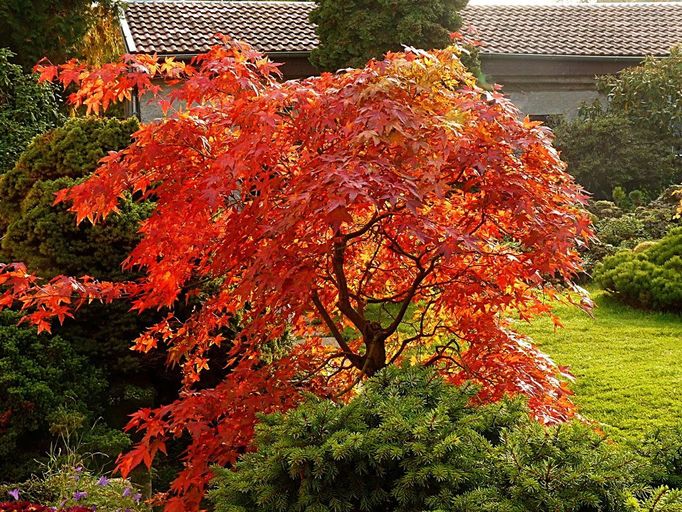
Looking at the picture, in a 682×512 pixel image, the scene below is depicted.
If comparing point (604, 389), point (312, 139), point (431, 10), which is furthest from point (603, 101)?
point (312, 139)

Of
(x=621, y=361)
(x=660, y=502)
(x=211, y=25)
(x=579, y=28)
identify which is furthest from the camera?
(x=579, y=28)

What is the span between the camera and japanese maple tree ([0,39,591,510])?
2.93 meters

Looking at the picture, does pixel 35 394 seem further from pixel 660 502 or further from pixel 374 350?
pixel 660 502

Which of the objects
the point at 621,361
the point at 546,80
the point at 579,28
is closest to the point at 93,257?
the point at 621,361

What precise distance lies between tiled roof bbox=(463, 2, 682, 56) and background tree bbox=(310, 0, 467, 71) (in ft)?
9.15

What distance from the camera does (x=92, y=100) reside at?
362 centimetres

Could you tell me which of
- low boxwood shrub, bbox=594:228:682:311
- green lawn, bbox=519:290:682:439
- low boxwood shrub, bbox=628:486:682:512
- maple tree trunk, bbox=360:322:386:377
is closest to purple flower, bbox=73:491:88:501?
maple tree trunk, bbox=360:322:386:377

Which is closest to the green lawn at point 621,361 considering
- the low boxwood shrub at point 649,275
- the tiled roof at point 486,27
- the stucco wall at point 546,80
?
the low boxwood shrub at point 649,275

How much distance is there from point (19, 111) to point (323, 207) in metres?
6.96

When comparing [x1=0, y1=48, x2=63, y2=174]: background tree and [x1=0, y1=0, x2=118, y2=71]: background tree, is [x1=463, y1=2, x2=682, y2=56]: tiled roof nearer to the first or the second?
[x1=0, y1=0, x2=118, y2=71]: background tree

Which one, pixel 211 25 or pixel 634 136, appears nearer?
pixel 634 136

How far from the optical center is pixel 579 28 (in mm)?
17328

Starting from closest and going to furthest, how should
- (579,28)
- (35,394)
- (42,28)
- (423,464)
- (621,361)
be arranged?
(423,464) → (35,394) → (621,361) → (42,28) → (579,28)

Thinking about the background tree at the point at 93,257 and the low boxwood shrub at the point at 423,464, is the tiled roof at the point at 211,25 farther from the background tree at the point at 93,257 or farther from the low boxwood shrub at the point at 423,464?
the low boxwood shrub at the point at 423,464
